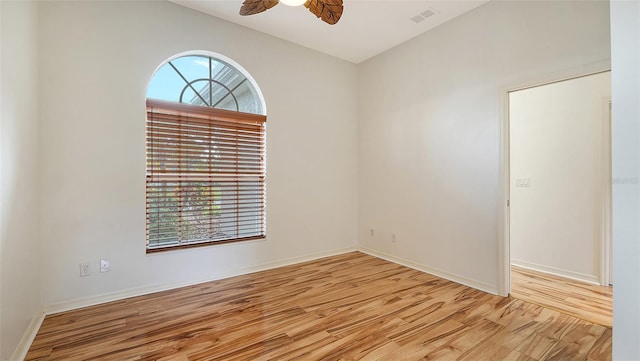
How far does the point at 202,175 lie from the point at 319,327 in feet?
6.78

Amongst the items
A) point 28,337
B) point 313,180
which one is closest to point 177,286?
point 28,337

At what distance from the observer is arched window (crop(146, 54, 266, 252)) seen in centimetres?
296

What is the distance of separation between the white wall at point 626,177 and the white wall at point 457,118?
1153 mm

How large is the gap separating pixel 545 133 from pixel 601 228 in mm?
1255

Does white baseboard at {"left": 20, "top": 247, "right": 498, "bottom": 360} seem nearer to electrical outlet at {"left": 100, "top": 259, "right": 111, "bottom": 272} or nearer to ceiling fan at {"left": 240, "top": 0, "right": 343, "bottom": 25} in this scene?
electrical outlet at {"left": 100, "top": 259, "right": 111, "bottom": 272}

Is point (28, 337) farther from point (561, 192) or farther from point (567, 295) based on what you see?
point (561, 192)

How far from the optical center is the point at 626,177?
134 centimetres

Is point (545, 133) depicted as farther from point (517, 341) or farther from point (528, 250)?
point (517, 341)

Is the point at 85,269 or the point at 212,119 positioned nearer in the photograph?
the point at 85,269

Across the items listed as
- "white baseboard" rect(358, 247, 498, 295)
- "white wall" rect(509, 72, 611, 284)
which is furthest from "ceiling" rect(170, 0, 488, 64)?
"white baseboard" rect(358, 247, 498, 295)

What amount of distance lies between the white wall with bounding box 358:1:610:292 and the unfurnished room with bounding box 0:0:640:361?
2 cm

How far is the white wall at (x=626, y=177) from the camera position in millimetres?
1318

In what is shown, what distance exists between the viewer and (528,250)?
12.2ft

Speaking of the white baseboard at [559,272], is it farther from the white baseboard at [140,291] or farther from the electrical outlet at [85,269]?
the electrical outlet at [85,269]
